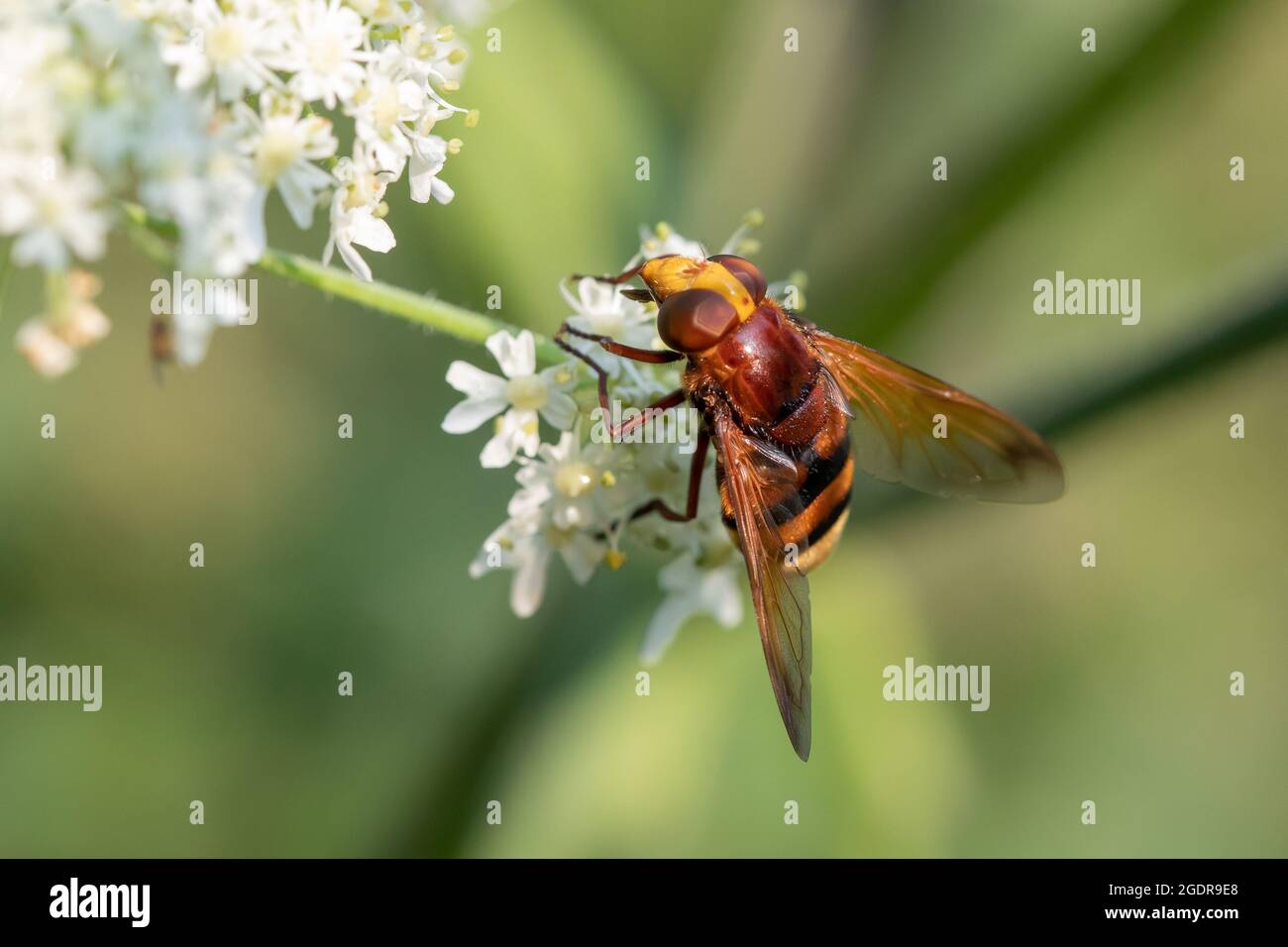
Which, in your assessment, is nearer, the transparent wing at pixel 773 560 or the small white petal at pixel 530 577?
the transparent wing at pixel 773 560

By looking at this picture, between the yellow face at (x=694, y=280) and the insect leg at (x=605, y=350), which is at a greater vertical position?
the yellow face at (x=694, y=280)

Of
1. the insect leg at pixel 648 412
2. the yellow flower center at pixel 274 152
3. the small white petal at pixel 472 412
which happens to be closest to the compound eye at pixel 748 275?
the insect leg at pixel 648 412

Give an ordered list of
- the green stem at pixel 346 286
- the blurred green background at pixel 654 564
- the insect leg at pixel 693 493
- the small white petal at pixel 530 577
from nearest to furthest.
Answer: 1. the green stem at pixel 346 286
2. the insect leg at pixel 693 493
3. the small white petal at pixel 530 577
4. the blurred green background at pixel 654 564

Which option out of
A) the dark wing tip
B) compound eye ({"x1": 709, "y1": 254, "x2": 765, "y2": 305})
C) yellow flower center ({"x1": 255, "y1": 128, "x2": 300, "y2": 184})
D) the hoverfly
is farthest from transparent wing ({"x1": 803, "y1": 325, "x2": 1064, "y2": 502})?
yellow flower center ({"x1": 255, "y1": 128, "x2": 300, "y2": 184})

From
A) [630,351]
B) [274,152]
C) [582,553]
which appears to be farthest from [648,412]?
[274,152]

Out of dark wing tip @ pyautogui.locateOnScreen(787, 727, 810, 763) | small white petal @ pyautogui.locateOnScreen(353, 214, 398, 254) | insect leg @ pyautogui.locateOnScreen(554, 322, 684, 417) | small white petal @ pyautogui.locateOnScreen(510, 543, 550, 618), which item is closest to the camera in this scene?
dark wing tip @ pyautogui.locateOnScreen(787, 727, 810, 763)

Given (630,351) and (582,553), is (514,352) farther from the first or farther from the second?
(582,553)

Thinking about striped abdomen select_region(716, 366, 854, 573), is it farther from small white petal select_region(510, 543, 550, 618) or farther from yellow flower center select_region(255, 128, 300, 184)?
yellow flower center select_region(255, 128, 300, 184)

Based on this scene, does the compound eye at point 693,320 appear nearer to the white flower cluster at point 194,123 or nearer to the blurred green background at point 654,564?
the white flower cluster at point 194,123
